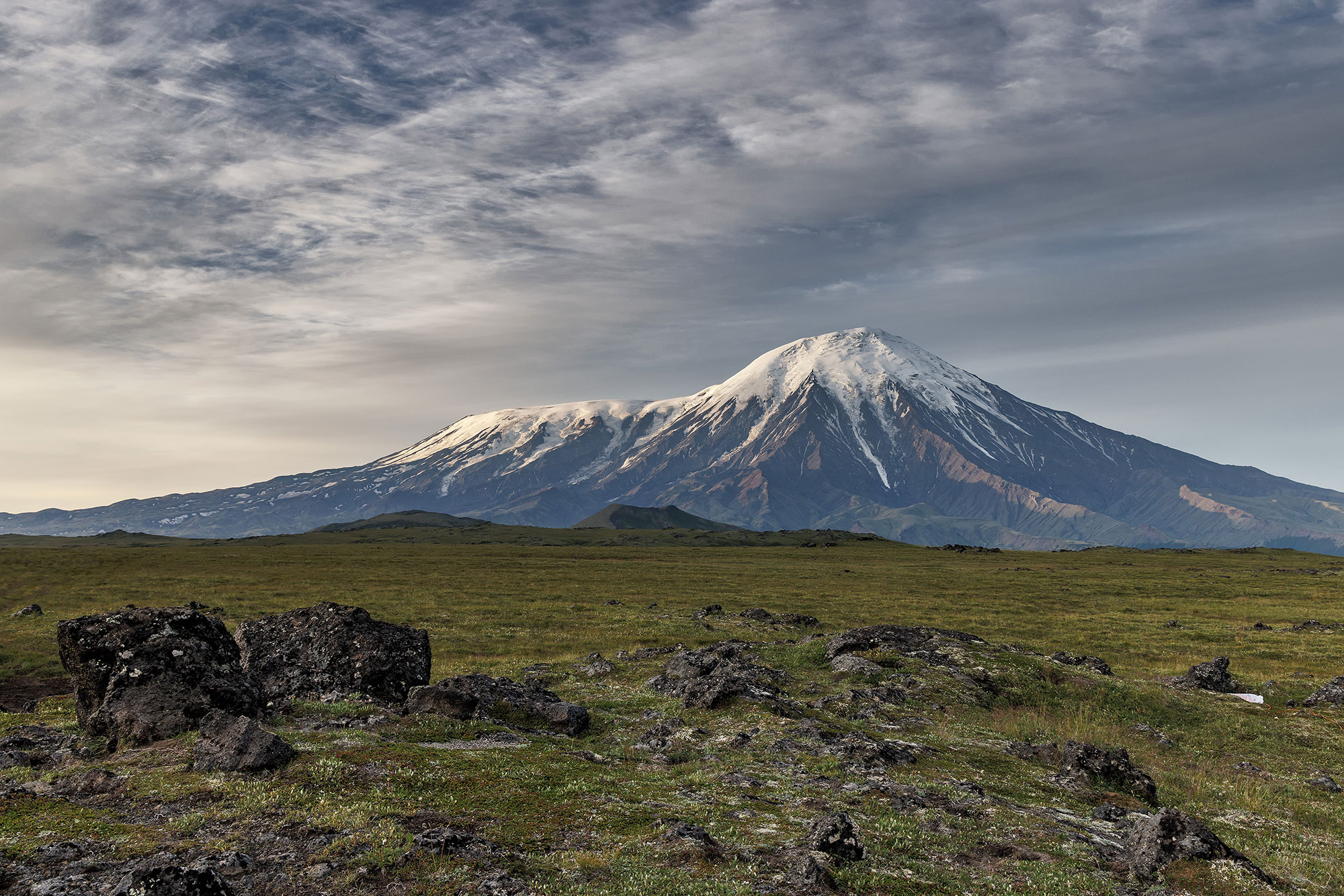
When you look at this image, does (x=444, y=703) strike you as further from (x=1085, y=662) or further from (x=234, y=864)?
(x=1085, y=662)

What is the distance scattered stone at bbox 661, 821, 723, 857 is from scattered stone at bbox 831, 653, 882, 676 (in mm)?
20366

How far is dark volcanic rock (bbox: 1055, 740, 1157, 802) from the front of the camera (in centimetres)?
2075

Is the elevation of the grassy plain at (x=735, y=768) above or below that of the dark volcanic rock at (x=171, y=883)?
below

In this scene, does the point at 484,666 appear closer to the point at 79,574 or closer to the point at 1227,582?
the point at 79,574

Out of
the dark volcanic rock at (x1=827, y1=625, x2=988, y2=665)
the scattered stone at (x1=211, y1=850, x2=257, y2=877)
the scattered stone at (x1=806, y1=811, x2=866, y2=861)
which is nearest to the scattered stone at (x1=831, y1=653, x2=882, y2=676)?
the dark volcanic rock at (x1=827, y1=625, x2=988, y2=665)

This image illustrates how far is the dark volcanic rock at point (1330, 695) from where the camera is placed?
3274 centimetres

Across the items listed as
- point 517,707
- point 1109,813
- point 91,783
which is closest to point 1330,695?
point 1109,813

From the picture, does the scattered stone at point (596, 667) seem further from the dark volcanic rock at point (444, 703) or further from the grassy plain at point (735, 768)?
the dark volcanic rock at point (444, 703)

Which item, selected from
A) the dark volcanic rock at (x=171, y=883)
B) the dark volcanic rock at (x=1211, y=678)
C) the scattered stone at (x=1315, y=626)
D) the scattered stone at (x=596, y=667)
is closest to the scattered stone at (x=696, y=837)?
the dark volcanic rock at (x=171, y=883)

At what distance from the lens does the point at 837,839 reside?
13867 millimetres

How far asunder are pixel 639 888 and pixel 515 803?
4.45 metres

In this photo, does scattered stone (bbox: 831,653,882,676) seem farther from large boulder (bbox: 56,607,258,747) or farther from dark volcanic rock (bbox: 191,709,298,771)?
large boulder (bbox: 56,607,258,747)

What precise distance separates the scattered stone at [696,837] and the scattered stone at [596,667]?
68.2ft

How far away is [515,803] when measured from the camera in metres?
15.3
